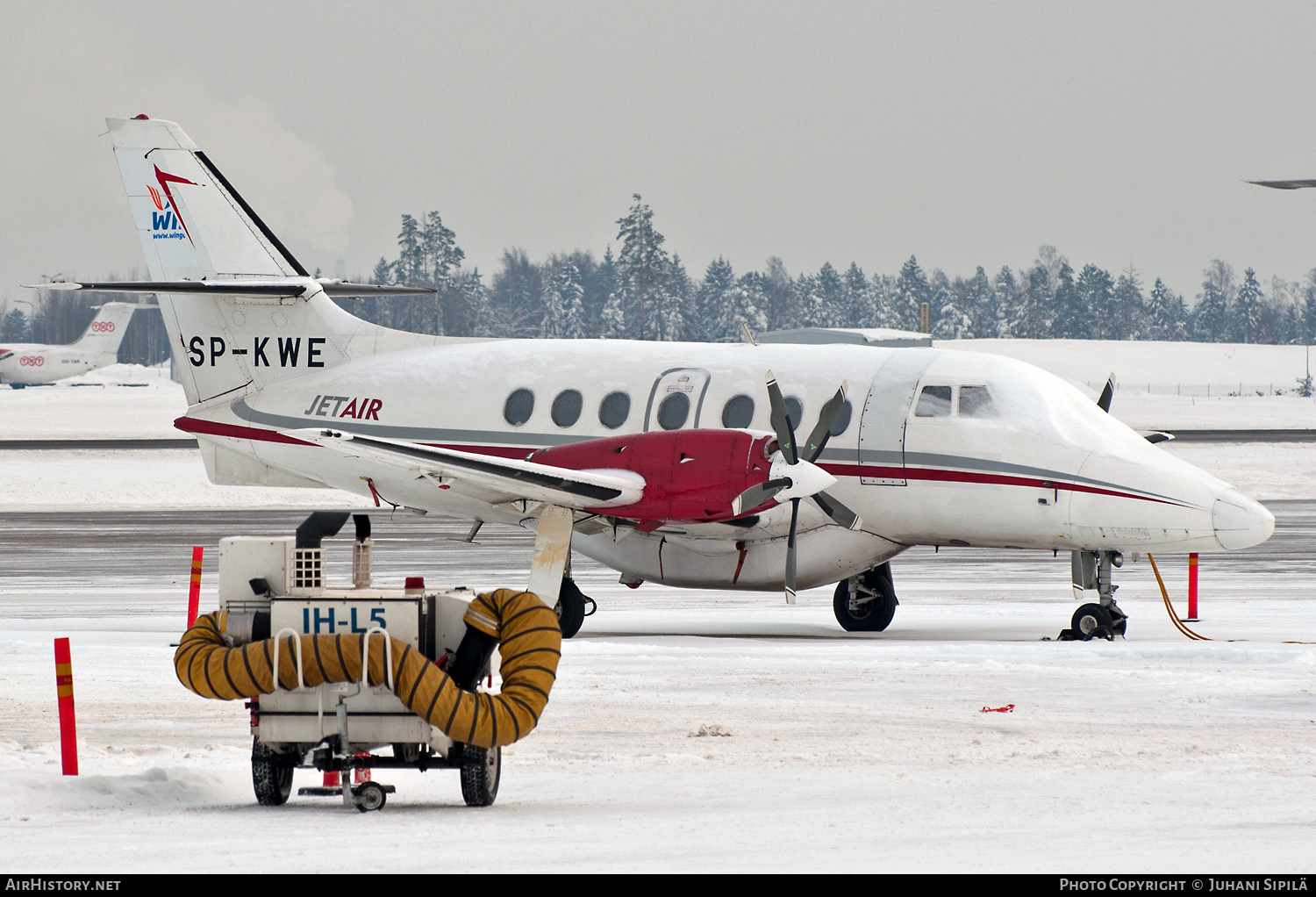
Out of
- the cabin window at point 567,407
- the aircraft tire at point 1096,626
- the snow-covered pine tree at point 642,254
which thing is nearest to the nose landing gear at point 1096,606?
the aircraft tire at point 1096,626

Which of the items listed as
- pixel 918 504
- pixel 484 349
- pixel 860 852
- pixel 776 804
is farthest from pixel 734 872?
pixel 484 349

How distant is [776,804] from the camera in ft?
29.3

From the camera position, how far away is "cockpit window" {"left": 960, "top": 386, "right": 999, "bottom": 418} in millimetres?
17016

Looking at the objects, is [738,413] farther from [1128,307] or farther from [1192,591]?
[1128,307]

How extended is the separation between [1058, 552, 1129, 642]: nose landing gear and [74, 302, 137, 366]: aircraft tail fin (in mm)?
102978

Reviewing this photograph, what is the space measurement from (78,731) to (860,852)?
672cm

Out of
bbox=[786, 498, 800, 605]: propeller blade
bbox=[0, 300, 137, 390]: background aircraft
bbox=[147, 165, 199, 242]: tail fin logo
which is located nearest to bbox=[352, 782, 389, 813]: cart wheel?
bbox=[786, 498, 800, 605]: propeller blade

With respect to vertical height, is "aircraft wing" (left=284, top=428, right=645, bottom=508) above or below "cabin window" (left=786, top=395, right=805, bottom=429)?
below

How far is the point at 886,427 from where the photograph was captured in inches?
679

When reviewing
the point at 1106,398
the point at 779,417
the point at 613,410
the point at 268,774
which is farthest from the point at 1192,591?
the point at 268,774

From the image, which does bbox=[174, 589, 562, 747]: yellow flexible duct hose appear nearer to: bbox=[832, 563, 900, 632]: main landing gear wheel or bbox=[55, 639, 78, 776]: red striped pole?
bbox=[55, 639, 78, 776]: red striped pole

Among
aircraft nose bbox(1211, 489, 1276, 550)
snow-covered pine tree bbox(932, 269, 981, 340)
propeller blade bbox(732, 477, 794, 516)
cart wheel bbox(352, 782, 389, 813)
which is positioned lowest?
cart wheel bbox(352, 782, 389, 813)

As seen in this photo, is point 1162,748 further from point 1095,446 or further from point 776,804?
point 1095,446

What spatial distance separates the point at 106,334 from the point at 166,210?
96292mm
